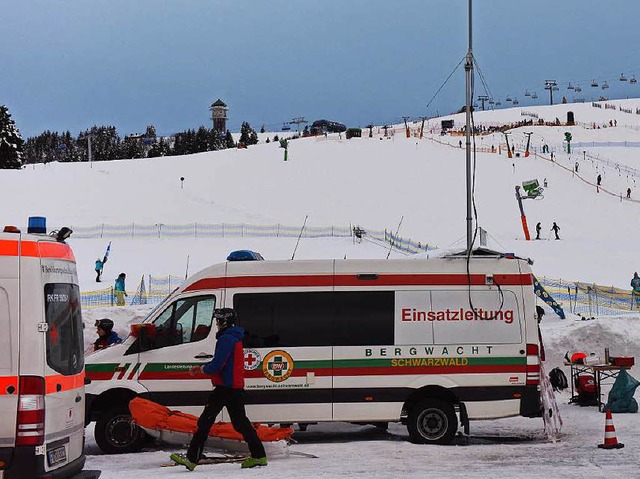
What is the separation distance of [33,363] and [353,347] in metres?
6.34

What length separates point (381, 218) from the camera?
5556 centimetres

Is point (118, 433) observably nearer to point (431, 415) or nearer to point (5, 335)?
point (431, 415)

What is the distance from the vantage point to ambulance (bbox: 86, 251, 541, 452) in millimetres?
13367

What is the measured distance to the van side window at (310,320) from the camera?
44.1 feet

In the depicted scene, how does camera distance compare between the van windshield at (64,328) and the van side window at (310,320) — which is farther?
the van side window at (310,320)

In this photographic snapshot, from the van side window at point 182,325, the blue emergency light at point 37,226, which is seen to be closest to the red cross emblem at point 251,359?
the van side window at point 182,325

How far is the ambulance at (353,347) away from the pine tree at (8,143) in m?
90.1

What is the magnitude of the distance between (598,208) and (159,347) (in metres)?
49.2

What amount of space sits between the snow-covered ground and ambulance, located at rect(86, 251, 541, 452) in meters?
0.60

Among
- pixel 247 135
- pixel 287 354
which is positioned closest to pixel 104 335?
pixel 287 354

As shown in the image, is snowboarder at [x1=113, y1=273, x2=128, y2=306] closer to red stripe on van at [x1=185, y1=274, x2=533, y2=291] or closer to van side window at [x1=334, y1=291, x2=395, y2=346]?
red stripe on van at [x1=185, y1=274, x2=533, y2=291]

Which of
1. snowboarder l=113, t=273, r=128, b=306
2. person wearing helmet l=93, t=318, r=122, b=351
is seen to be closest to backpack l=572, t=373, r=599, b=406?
person wearing helmet l=93, t=318, r=122, b=351

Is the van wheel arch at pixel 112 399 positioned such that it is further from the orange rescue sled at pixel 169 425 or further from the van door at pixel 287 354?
the van door at pixel 287 354

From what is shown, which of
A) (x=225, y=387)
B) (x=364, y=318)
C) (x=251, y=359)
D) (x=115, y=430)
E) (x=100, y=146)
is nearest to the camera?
(x=225, y=387)
